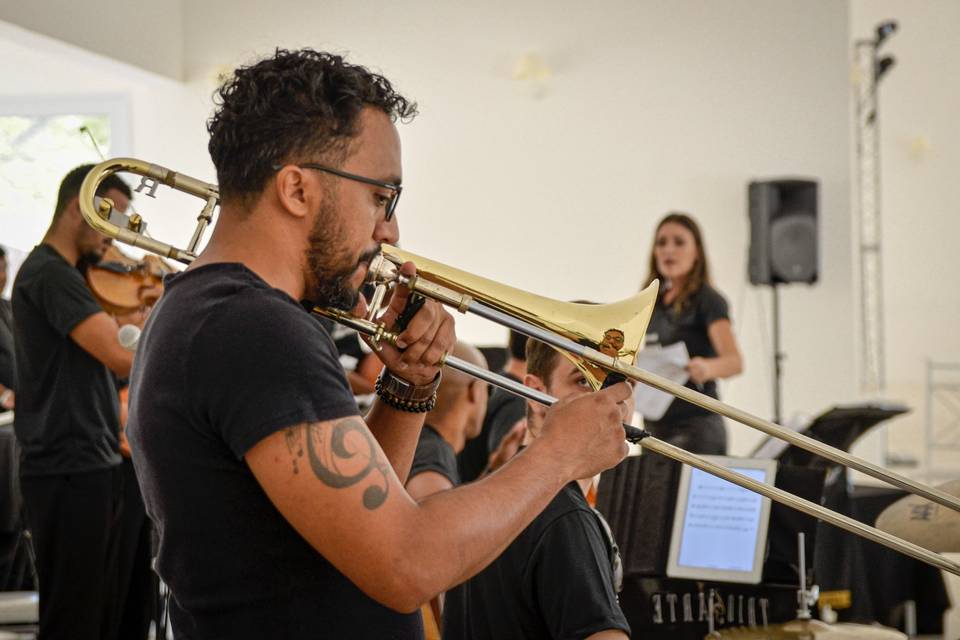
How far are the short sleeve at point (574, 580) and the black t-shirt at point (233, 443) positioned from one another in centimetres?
57

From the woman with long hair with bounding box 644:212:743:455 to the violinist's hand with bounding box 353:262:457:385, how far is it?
3.08 meters

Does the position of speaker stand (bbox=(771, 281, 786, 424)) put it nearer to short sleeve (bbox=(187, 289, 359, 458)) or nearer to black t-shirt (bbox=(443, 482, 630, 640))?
black t-shirt (bbox=(443, 482, 630, 640))

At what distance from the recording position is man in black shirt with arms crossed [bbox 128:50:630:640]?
4.14 ft

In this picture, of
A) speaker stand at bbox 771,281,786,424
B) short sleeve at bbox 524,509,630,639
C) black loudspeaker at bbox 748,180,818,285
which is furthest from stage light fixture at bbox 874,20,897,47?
short sleeve at bbox 524,509,630,639

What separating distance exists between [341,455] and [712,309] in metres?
3.81

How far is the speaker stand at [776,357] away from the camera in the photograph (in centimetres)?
662

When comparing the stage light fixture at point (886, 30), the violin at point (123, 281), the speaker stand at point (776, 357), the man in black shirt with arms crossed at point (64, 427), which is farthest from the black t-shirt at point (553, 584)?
the stage light fixture at point (886, 30)

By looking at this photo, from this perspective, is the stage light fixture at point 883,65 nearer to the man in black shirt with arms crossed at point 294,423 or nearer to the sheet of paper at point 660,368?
the sheet of paper at point 660,368

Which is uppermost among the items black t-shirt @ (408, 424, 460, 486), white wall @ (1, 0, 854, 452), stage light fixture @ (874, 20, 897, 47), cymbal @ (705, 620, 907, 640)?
stage light fixture @ (874, 20, 897, 47)

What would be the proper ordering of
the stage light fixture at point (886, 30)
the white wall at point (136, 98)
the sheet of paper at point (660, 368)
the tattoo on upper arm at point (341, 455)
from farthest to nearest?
the stage light fixture at point (886, 30)
the white wall at point (136, 98)
the sheet of paper at point (660, 368)
the tattoo on upper arm at point (341, 455)

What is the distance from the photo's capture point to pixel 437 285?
1.63 m

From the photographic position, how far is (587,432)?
4.79ft

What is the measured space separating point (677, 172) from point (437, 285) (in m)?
5.61

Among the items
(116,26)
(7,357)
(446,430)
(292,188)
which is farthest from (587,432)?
(116,26)
